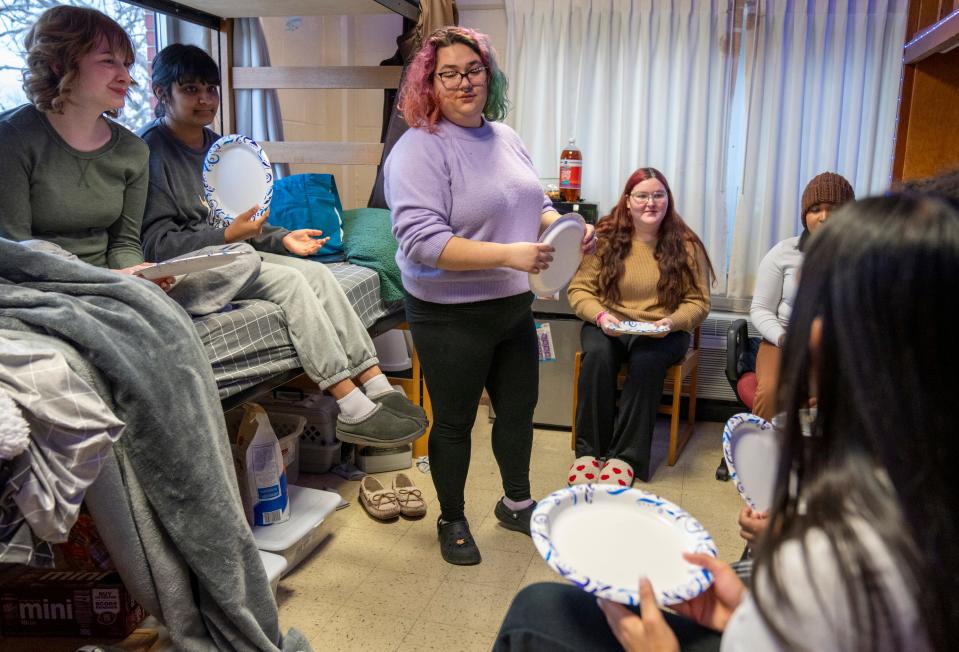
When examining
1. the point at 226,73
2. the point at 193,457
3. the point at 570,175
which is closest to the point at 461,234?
the point at 193,457

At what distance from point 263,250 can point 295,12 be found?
1117 millimetres

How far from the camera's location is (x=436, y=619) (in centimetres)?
192

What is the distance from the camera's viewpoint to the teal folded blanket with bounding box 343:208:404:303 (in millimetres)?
2725

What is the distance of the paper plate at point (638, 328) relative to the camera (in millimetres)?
2762

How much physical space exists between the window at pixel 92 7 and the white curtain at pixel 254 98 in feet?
1.22

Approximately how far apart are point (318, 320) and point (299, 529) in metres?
0.57

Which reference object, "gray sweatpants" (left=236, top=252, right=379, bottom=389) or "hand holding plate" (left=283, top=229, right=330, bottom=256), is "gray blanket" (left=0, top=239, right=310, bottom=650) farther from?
"hand holding plate" (left=283, top=229, right=330, bottom=256)

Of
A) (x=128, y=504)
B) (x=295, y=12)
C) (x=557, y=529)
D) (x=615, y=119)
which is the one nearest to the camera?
(x=557, y=529)

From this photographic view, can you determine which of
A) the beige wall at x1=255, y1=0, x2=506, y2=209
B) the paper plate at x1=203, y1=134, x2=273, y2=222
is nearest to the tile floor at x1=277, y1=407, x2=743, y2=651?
the paper plate at x1=203, y1=134, x2=273, y2=222

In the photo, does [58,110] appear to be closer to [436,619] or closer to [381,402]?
[381,402]

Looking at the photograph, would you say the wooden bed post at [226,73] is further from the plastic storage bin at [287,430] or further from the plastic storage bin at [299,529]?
the plastic storage bin at [299,529]

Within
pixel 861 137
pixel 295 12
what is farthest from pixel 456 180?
pixel 861 137

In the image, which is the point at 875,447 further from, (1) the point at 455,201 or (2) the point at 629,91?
(2) the point at 629,91

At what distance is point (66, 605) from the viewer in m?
1.64
